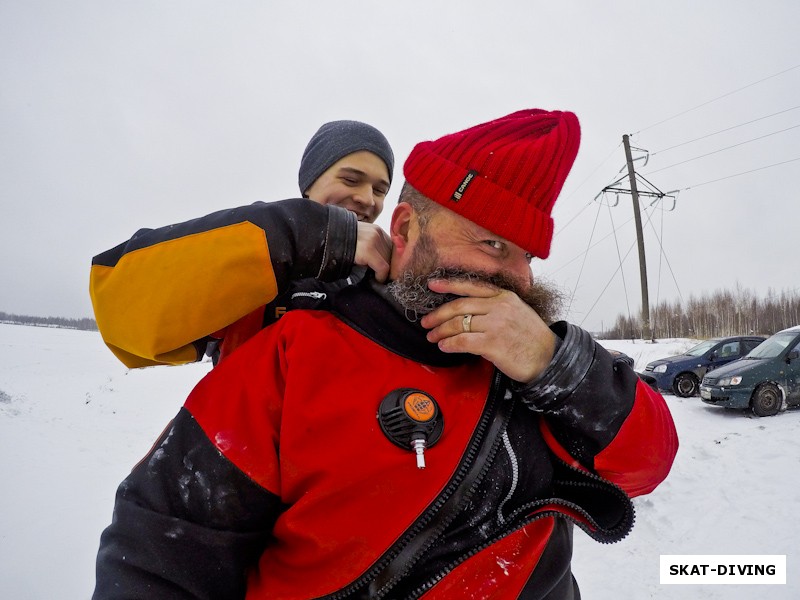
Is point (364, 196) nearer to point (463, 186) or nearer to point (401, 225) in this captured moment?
point (401, 225)

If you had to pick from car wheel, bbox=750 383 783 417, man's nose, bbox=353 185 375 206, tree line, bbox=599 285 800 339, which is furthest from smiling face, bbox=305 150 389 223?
tree line, bbox=599 285 800 339

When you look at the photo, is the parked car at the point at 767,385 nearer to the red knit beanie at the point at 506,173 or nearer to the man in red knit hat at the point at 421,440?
the man in red knit hat at the point at 421,440

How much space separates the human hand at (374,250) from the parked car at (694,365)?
11.2 metres

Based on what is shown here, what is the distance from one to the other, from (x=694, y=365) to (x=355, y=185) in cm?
1133

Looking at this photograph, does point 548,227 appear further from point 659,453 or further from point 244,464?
point 244,464

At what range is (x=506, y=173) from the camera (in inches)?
53.6

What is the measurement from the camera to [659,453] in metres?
1.21

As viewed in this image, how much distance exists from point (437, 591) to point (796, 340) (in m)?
10.6

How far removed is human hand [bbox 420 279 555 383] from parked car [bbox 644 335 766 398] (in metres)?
11.1

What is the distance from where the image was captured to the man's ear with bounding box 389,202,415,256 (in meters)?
1.42

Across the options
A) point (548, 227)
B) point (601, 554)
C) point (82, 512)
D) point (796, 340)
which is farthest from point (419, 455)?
point (796, 340)

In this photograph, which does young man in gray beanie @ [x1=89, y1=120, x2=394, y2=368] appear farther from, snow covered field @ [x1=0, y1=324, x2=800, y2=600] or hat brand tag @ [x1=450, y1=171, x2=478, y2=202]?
snow covered field @ [x1=0, y1=324, x2=800, y2=600]

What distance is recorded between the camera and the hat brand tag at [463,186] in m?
1.34

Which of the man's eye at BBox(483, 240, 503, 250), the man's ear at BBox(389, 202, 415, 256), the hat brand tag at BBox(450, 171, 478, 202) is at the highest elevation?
the hat brand tag at BBox(450, 171, 478, 202)
